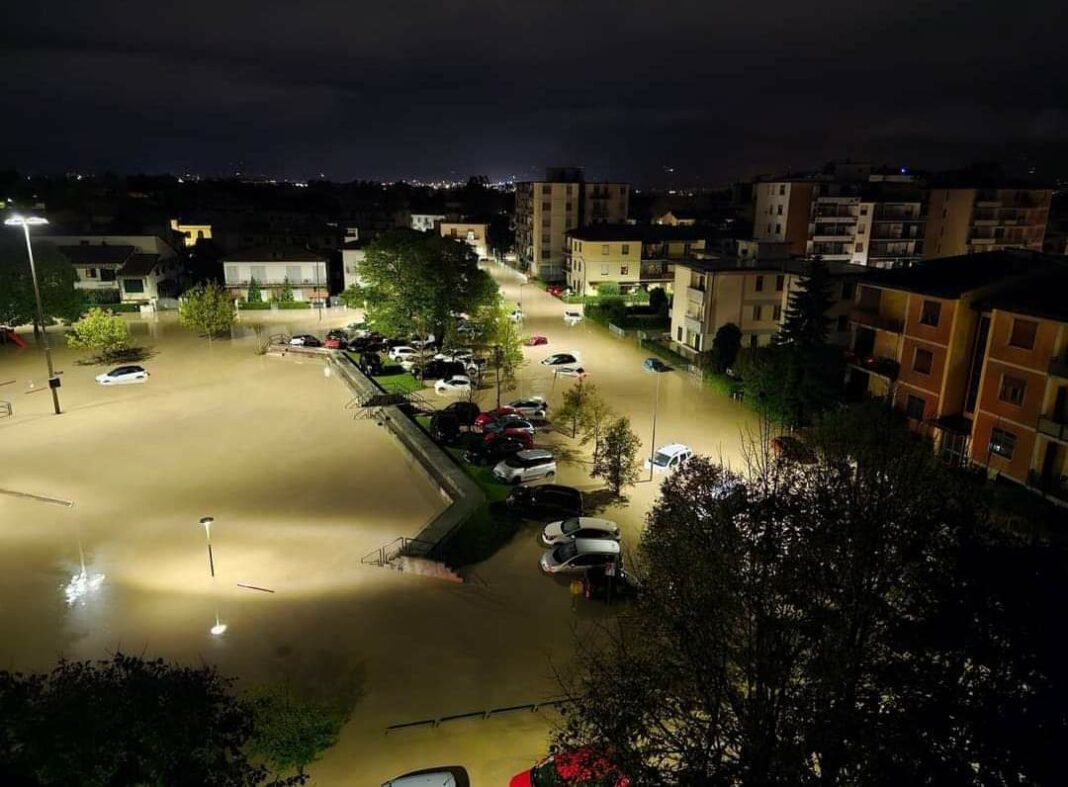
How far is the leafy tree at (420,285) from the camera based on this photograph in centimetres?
4034

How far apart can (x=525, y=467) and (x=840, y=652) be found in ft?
56.0

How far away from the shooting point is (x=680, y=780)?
8.27m

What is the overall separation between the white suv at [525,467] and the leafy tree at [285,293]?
40642 millimetres

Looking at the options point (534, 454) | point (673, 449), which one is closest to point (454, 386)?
point (534, 454)

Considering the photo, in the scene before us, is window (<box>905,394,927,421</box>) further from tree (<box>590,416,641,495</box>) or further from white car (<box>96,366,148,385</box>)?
white car (<box>96,366,148,385</box>)

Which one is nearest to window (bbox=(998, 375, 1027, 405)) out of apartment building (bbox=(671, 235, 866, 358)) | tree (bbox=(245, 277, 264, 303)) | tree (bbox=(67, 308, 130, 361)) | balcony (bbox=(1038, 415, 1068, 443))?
balcony (bbox=(1038, 415, 1068, 443))

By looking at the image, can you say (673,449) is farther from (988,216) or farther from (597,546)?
(988,216)

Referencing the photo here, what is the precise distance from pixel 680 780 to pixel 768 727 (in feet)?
4.31

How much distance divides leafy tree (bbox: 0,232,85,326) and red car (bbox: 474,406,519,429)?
3347cm

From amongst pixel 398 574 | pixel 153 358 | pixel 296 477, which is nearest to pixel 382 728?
pixel 398 574

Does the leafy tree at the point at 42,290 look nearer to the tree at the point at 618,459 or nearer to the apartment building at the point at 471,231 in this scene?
the tree at the point at 618,459

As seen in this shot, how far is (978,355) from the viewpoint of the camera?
2639 centimetres

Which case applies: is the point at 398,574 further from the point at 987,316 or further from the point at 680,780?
the point at 987,316

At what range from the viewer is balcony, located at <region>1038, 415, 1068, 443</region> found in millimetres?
21886
